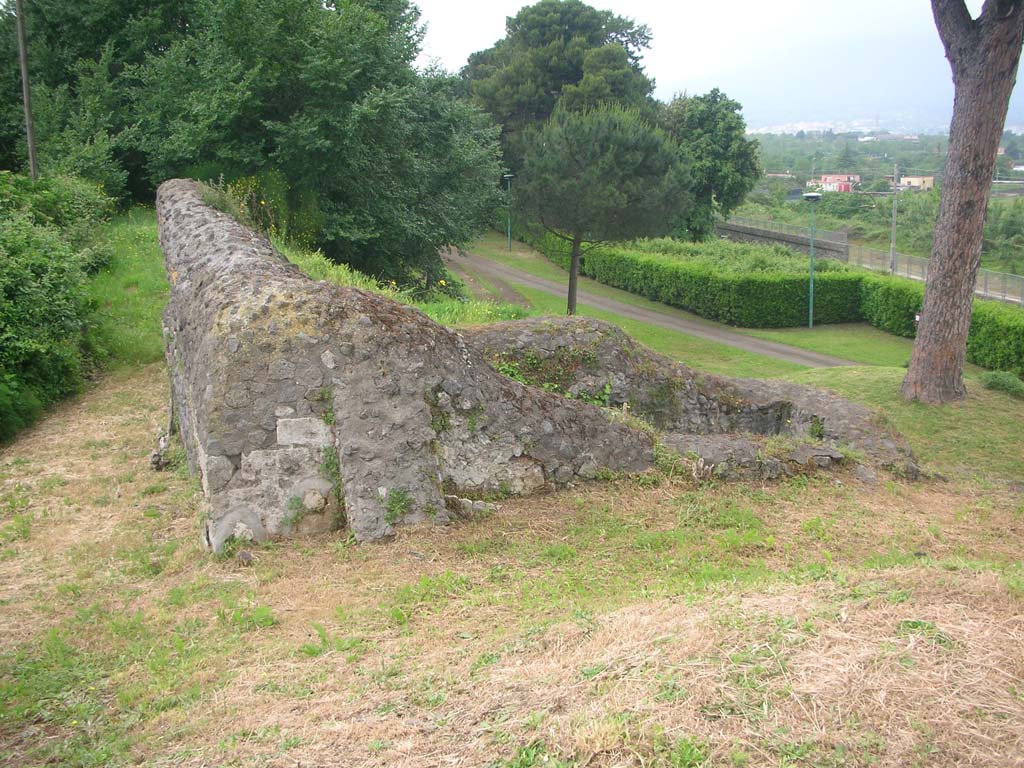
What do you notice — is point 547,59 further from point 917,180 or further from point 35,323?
point 917,180

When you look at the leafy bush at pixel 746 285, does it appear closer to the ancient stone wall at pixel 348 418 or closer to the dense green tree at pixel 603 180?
the dense green tree at pixel 603 180

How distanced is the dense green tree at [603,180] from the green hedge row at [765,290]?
344 centimetres

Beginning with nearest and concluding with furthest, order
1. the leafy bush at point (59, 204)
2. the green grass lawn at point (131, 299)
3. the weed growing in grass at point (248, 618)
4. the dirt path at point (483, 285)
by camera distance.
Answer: the weed growing in grass at point (248, 618), the green grass lawn at point (131, 299), the leafy bush at point (59, 204), the dirt path at point (483, 285)

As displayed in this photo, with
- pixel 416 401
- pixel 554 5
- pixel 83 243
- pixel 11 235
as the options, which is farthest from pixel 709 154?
pixel 416 401

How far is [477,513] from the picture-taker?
7195mm

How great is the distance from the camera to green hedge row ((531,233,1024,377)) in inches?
1330

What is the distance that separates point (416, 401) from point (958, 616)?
4048 mm

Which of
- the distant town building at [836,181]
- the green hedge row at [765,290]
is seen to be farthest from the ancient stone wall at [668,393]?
the distant town building at [836,181]

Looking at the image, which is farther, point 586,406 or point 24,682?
point 586,406

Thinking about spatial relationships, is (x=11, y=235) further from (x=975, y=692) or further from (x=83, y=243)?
(x=975, y=692)

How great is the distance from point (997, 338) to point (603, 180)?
13.4 m

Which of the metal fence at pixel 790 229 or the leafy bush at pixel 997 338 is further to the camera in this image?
the metal fence at pixel 790 229

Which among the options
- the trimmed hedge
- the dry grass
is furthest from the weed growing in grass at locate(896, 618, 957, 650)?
the trimmed hedge

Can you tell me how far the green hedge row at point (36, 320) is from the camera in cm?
1161
